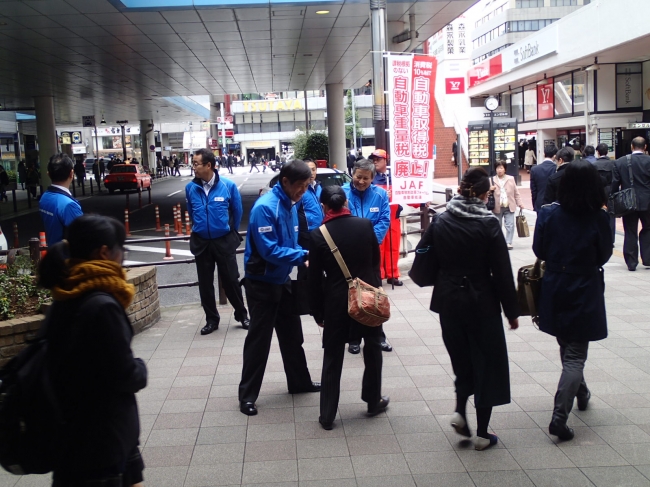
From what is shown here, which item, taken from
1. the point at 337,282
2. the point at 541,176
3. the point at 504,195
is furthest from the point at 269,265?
the point at 504,195

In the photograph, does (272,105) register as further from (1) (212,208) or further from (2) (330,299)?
(2) (330,299)

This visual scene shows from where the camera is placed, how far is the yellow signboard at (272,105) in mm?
91625

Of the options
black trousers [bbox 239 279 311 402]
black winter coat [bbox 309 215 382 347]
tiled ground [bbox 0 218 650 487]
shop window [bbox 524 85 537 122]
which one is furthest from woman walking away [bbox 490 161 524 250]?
shop window [bbox 524 85 537 122]

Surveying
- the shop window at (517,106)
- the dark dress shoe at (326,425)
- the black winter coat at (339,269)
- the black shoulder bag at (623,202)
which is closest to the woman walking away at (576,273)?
the black winter coat at (339,269)

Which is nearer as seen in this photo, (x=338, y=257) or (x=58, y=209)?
(x=338, y=257)

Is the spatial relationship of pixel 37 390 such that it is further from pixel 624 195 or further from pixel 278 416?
pixel 624 195

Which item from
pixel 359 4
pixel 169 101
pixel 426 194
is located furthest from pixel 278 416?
pixel 169 101

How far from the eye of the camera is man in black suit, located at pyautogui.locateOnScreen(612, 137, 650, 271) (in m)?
10.0

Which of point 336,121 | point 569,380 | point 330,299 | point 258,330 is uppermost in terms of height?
point 336,121

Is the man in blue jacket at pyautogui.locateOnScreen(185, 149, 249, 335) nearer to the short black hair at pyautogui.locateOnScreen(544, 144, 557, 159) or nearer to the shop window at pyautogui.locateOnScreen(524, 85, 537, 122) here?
the short black hair at pyautogui.locateOnScreen(544, 144, 557, 159)

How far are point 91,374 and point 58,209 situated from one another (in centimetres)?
340

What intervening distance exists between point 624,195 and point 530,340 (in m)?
4.05

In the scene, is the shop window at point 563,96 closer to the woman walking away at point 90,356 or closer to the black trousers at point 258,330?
the black trousers at point 258,330

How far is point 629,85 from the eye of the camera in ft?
89.4
